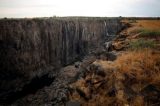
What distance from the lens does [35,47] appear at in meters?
27.2

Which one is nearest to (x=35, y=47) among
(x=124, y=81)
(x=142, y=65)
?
(x=142, y=65)

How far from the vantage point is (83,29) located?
41250 millimetres

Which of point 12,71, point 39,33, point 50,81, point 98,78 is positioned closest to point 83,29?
point 39,33

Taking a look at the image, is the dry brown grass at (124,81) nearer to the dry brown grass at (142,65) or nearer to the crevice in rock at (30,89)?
the dry brown grass at (142,65)

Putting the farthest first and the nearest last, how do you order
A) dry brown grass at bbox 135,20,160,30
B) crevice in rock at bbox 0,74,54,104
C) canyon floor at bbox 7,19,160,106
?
1. dry brown grass at bbox 135,20,160,30
2. crevice in rock at bbox 0,74,54,104
3. canyon floor at bbox 7,19,160,106

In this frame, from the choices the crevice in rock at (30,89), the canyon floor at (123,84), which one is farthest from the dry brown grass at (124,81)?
the crevice in rock at (30,89)

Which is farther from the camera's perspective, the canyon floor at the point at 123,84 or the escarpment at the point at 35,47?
the escarpment at the point at 35,47

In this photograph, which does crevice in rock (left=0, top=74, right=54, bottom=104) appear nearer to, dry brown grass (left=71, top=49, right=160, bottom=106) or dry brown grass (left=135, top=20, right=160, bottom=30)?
dry brown grass (left=71, top=49, right=160, bottom=106)

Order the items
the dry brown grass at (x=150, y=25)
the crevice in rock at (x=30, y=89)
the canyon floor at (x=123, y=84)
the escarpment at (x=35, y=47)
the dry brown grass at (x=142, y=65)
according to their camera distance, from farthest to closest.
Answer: the dry brown grass at (x=150, y=25)
the escarpment at (x=35, y=47)
the crevice in rock at (x=30, y=89)
the dry brown grass at (x=142, y=65)
the canyon floor at (x=123, y=84)

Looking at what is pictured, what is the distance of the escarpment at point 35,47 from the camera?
22594mm

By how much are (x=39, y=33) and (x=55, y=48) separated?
4.43 m

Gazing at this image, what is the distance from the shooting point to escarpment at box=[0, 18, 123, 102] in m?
22.6

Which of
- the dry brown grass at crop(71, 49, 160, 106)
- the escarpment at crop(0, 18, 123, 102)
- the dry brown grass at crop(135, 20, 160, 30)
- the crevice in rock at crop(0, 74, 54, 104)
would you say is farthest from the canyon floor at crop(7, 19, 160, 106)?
the dry brown grass at crop(135, 20, 160, 30)

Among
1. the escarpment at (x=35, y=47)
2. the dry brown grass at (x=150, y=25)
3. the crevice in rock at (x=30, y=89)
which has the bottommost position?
the crevice in rock at (x=30, y=89)
